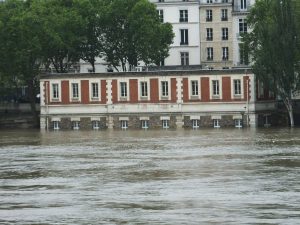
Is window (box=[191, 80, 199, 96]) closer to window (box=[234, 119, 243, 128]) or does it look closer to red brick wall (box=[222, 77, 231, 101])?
red brick wall (box=[222, 77, 231, 101])

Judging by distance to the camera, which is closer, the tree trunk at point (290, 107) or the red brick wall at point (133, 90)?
the tree trunk at point (290, 107)

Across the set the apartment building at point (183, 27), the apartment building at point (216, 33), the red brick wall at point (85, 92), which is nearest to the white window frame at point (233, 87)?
the red brick wall at point (85, 92)

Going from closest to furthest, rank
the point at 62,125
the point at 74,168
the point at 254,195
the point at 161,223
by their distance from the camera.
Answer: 1. the point at 161,223
2. the point at 254,195
3. the point at 74,168
4. the point at 62,125

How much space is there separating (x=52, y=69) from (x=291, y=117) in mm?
48811

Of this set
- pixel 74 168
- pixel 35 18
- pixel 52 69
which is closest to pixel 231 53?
pixel 52 69

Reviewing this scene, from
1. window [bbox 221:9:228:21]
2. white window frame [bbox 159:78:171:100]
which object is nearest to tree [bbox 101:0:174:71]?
window [bbox 221:9:228:21]

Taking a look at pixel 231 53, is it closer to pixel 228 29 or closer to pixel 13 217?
pixel 228 29

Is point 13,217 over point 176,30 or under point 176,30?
under

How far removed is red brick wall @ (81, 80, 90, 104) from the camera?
10493cm

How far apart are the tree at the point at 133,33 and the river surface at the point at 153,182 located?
4484 cm

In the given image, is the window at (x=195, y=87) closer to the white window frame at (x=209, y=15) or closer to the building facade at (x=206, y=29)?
the building facade at (x=206, y=29)

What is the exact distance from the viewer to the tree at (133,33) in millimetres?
119000

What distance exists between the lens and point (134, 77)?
103250 mm

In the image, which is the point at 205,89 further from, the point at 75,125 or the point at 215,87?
the point at 75,125
